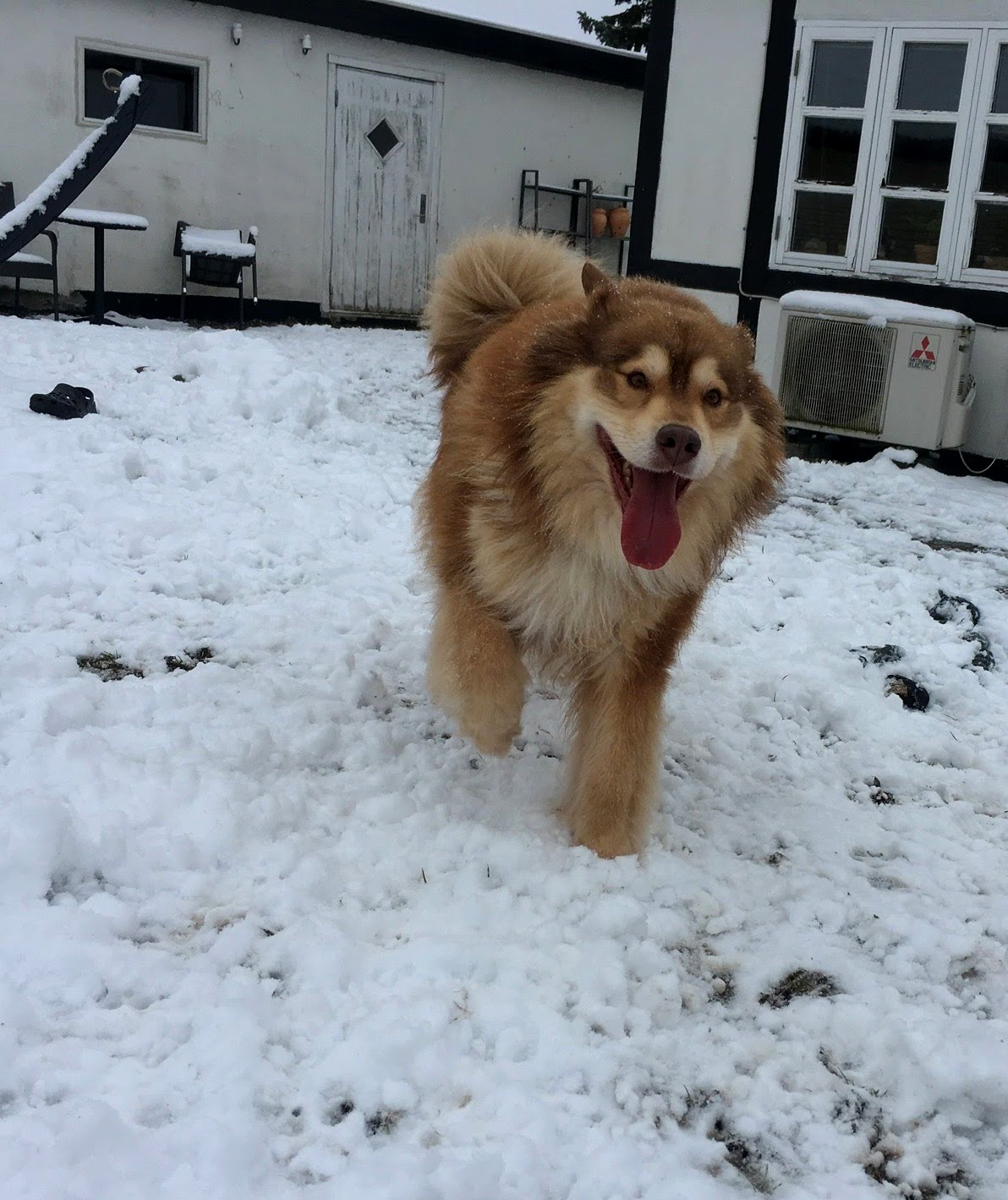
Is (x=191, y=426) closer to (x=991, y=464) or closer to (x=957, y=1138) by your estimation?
(x=957, y=1138)

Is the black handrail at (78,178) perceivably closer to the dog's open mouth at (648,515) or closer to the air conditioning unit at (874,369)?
the air conditioning unit at (874,369)

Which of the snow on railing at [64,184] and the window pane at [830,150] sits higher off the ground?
the window pane at [830,150]

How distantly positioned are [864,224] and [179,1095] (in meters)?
7.65

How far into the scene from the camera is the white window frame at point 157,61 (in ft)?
32.7

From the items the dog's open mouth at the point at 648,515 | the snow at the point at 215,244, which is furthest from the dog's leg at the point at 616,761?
the snow at the point at 215,244

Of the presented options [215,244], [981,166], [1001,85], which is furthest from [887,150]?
[215,244]

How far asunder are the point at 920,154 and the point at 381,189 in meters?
6.41

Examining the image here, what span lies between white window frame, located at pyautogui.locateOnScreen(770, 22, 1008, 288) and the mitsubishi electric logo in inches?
33.6

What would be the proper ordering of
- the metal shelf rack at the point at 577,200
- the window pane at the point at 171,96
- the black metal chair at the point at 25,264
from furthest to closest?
the metal shelf rack at the point at 577,200, the window pane at the point at 171,96, the black metal chair at the point at 25,264

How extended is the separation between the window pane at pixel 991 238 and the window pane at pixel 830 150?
97 centimetres

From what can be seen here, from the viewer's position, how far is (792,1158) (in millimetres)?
1642

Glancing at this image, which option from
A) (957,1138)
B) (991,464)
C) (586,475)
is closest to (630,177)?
(991,464)

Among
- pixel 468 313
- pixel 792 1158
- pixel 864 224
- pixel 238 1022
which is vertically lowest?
pixel 792 1158

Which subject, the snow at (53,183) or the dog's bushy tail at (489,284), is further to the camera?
the snow at (53,183)
